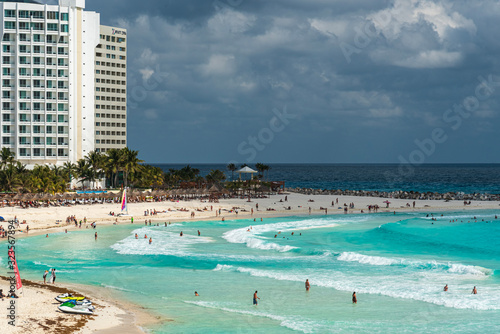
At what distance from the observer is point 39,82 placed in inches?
4651

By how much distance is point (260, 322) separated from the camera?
101ft

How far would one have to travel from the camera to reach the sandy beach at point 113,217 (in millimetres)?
28734

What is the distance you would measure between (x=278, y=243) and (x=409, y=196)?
230 feet

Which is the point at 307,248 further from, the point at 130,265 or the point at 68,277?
the point at 68,277

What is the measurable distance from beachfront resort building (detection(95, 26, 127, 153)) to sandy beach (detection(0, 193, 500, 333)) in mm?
55036

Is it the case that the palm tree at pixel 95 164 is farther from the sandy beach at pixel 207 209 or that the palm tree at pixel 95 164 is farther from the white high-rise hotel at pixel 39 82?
the sandy beach at pixel 207 209

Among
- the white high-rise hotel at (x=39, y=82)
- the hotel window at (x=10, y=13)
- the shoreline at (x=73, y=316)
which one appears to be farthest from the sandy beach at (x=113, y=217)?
the hotel window at (x=10, y=13)

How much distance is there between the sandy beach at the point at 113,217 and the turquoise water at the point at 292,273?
220 centimetres

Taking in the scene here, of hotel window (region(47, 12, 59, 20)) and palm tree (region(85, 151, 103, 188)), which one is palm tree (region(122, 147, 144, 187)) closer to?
palm tree (region(85, 151, 103, 188))

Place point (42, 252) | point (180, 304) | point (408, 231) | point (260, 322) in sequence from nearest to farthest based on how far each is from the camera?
point (260, 322), point (180, 304), point (42, 252), point (408, 231)

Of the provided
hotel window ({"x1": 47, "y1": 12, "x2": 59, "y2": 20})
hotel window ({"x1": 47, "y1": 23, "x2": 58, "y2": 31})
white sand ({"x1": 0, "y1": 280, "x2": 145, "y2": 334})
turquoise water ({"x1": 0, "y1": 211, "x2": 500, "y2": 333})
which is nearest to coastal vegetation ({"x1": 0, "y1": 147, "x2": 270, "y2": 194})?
turquoise water ({"x1": 0, "y1": 211, "x2": 500, "y2": 333})

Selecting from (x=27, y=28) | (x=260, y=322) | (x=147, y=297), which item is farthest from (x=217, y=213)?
(x=27, y=28)

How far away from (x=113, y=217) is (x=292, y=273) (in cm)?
4153

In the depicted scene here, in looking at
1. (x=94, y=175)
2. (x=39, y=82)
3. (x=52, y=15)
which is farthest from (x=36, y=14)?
(x=94, y=175)
